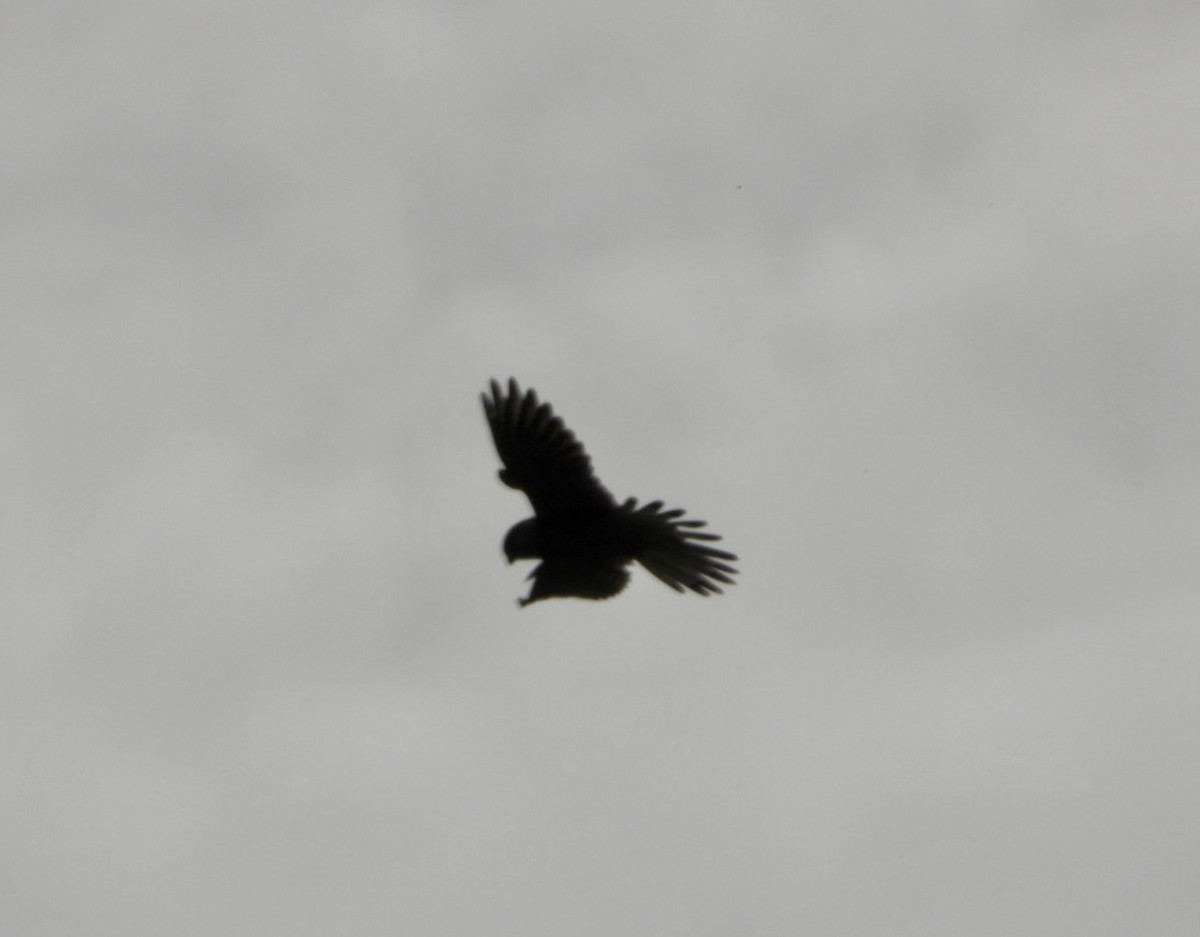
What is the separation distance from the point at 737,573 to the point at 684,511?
90cm

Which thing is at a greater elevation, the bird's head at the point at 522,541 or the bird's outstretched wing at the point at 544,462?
the bird's outstretched wing at the point at 544,462

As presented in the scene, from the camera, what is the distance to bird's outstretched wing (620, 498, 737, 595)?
23.9m

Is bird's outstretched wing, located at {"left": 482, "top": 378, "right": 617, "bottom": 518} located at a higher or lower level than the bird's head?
higher

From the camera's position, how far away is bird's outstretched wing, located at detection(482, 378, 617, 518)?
23.7 meters

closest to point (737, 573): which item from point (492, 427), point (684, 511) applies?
point (684, 511)

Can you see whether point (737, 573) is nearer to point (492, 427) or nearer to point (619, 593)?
point (619, 593)

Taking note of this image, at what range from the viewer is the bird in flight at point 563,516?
932 inches

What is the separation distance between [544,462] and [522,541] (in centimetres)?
74

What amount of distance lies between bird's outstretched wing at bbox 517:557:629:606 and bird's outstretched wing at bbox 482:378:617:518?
470mm

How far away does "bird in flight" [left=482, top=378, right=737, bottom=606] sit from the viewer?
77.7 ft

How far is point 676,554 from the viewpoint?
2417 centimetres

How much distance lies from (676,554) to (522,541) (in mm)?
1504

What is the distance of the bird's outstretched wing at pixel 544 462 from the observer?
2367 centimetres

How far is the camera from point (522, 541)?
77.5 feet
